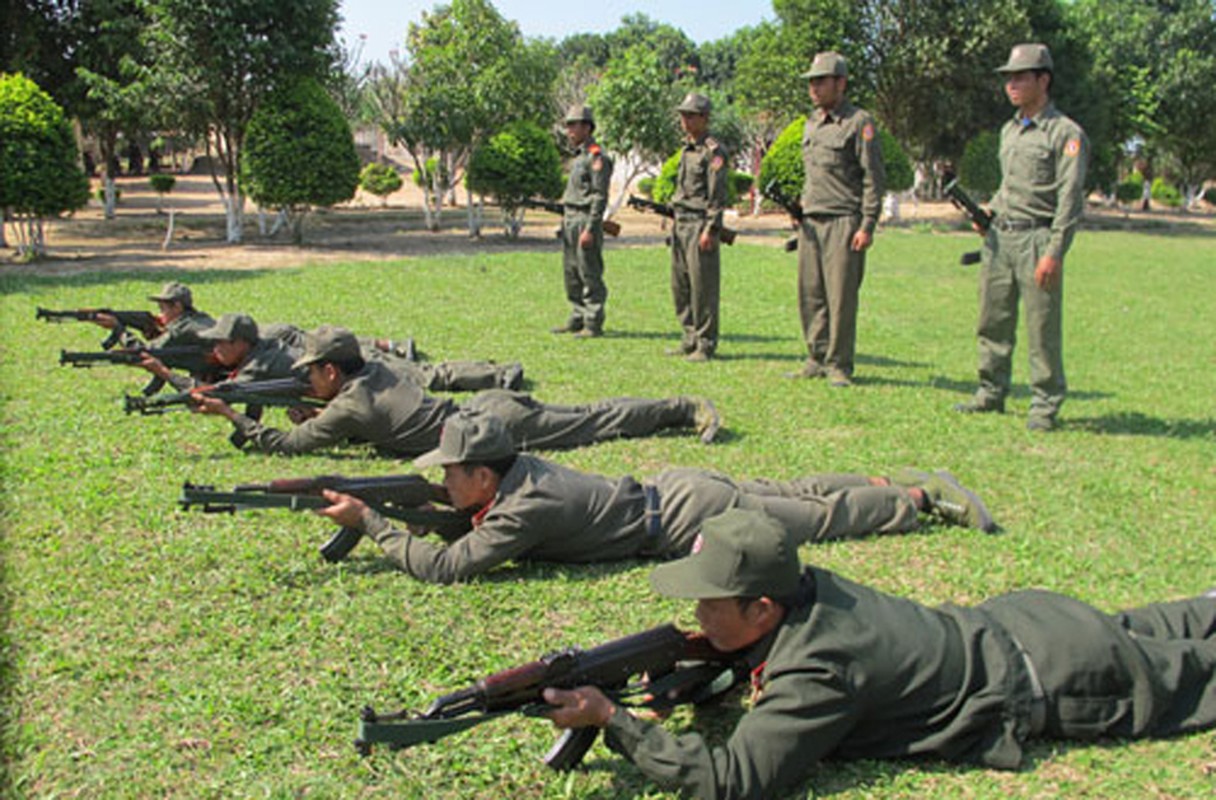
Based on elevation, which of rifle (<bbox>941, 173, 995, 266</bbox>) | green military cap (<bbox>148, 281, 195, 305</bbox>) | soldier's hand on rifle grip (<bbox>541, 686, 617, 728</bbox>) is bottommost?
soldier's hand on rifle grip (<bbox>541, 686, 617, 728</bbox>)

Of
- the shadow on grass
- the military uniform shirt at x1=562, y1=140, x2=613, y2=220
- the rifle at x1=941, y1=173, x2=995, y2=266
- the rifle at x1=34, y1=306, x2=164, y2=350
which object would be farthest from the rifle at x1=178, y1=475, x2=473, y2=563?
the military uniform shirt at x1=562, y1=140, x2=613, y2=220

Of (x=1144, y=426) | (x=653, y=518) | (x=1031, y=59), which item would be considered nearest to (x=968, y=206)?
(x=1031, y=59)

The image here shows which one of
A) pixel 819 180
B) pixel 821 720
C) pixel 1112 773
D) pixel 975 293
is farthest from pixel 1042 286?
pixel 975 293

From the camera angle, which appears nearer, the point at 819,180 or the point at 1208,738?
the point at 1208,738

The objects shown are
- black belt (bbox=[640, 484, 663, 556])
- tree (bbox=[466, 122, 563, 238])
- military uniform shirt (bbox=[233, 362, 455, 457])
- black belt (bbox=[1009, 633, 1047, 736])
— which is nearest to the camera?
black belt (bbox=[1009, 633, 1047, 736])

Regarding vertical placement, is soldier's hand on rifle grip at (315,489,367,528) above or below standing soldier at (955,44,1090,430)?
below

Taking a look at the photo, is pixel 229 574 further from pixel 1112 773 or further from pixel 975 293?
pixel 975 293

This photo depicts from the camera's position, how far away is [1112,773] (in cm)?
344

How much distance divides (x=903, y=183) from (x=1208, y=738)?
27.5 meters

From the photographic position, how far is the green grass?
11.3 ft

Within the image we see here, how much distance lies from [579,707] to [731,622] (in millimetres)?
549

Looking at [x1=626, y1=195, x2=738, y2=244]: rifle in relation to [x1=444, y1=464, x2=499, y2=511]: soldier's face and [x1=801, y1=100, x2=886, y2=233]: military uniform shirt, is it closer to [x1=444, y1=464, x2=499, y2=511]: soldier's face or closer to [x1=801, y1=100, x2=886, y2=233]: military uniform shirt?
[x1=801, y1=100, x2=886, y2=233]: military uniform shirt

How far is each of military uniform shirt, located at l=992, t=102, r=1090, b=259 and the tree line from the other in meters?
15.8

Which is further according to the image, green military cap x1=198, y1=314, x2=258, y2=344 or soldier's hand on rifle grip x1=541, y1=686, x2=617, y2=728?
green military cap x1=198, y1=314, x2=258, y2=344
